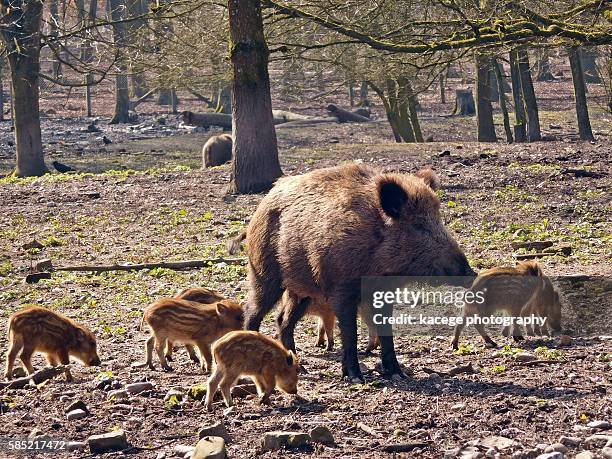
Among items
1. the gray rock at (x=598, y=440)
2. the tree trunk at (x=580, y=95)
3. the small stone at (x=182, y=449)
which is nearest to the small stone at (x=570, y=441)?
the gray rock at (x=598, y=440)

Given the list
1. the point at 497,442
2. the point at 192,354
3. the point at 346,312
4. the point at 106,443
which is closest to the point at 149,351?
the point at 192,354

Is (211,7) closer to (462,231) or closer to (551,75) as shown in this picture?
(462,231)

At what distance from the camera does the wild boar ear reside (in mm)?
8570

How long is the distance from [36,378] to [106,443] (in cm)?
219

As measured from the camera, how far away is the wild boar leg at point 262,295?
30.3ft

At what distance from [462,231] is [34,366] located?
634 centimetres

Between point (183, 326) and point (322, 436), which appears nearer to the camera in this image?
point (322, 436)

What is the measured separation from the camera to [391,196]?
8562 millimetres

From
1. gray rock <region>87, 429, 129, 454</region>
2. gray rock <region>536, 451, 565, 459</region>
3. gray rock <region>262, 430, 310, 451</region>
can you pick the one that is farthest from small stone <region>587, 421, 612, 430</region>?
gray rock <region>87, 429, 129, 454</region>

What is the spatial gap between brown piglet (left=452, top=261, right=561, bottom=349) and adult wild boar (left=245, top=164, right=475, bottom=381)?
96cm

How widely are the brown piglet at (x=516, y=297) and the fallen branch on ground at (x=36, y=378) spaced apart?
336 cm

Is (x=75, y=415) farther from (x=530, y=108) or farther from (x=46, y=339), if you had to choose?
(x=530, y=108)

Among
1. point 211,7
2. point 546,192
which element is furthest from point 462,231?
point 211,7

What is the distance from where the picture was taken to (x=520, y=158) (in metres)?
20.2
